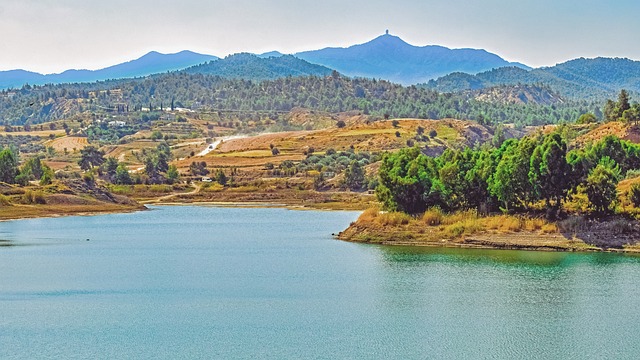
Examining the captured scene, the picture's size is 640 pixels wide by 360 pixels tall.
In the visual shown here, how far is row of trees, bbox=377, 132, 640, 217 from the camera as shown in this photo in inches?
2350

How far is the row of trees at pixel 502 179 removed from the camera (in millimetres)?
59688

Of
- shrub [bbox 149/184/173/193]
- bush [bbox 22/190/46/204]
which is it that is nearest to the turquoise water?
bush [bbox 22/190/46/204]

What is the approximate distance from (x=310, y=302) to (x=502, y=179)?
82.8 feet

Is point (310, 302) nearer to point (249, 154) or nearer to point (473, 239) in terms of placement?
point (473, 239)

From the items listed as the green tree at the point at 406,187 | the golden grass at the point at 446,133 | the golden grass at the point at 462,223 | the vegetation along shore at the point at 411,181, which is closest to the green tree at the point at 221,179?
the vegetation along shore at the point at 411,181

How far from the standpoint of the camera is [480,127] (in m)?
194

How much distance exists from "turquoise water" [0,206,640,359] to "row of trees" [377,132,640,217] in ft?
19.7

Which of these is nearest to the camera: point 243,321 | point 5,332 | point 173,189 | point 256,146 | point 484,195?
point 5,332

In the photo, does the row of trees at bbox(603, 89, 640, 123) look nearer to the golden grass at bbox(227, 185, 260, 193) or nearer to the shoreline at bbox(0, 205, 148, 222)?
the golden grass at bbox(227, 185, 260, 193)

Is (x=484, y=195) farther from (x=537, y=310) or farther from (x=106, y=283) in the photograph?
(x=106, y=283)

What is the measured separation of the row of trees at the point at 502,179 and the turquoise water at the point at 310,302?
5994 millimetres

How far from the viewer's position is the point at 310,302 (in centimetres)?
4112

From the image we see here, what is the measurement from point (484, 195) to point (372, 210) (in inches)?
385

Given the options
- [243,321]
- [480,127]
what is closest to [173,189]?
[480,127]
